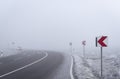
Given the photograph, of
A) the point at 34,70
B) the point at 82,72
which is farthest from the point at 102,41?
the point at 34,70

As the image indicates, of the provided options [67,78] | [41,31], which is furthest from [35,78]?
[41,31]

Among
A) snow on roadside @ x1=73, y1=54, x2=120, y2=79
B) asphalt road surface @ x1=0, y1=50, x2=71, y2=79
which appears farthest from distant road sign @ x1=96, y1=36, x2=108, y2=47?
asphalt road surface @ x1=0, y1=50, x2=71, y2=79

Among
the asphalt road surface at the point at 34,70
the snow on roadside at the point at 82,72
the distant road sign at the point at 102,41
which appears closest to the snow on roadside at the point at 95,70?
the snow on roadside at the point at 82,72

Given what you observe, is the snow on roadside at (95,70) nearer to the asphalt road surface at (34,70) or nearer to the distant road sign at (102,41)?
the asphalt road surface at (34,70)

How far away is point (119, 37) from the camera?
503 feet

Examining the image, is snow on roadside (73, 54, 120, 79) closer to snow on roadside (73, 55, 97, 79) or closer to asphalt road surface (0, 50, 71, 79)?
snow on roadside (73, 55, 97, 79)

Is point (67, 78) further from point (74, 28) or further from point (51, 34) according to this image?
point (74, 28)

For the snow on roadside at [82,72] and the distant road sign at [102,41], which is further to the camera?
the snow on roadside at [82,72]

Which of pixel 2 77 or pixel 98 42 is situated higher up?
pixel 98 42

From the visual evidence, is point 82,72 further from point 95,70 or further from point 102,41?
point 102,41

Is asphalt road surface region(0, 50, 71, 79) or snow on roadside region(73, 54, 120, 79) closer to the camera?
asphalt road surface region(0, 50, 71, 79)

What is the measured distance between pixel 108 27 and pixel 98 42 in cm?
17825

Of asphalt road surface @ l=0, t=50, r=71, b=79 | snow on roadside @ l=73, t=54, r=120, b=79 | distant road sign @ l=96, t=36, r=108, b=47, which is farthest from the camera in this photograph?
snow on roadside @ l=73, t=54, r=120, b=79

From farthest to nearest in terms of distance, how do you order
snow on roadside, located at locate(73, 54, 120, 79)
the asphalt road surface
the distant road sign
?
1. snow on roadside, located at locate(73, 54, 120, 79)
2. the asphalt road surface
3. the distant road sign
